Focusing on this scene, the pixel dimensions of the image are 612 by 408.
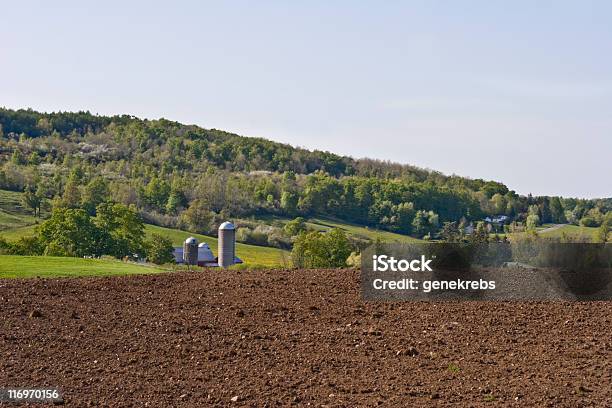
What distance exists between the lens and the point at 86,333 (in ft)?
39.1

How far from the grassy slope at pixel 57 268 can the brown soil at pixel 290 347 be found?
284 cm

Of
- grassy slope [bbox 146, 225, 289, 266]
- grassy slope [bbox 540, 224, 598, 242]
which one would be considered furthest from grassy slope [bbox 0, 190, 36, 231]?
grassy slope [bbox 540, 224, 598, 242]

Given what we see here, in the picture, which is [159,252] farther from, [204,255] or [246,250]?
[246,250]

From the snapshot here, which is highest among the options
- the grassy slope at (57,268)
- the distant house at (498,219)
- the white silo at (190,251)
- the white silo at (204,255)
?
the grassy slope at (57,268)

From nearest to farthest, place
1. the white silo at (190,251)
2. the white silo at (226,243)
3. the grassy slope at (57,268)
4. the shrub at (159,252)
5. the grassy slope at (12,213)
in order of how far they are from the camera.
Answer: the grassy slope at (57,268)
the white silo at (226,243)
the white silo at (190,251)
the shrub at (159,252)
the grassy slope at (12,213)

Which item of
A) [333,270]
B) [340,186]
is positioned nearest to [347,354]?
[333,270]

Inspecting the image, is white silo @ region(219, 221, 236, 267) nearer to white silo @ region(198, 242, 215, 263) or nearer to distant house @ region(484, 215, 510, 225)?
white silo @ region(198, 242, 215, 263)

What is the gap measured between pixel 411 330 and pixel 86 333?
466cm

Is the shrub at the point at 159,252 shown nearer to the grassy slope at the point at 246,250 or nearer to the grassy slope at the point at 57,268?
the grassy slope at the point at 246,250

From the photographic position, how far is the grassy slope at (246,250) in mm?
76375

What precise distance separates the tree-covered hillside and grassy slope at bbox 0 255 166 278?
70.0m

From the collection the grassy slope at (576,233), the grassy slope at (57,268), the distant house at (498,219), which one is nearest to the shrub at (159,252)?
the grassy slope at (576,233)

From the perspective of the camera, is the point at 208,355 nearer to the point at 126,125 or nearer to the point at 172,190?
the point at 172,190

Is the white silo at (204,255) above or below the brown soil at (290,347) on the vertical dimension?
below
